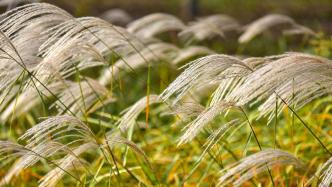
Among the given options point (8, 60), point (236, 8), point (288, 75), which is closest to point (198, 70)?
point (288, 75)

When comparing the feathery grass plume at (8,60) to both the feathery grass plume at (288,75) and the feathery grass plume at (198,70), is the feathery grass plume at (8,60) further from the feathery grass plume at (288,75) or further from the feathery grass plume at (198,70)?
the feathery grass plume at (288,75)

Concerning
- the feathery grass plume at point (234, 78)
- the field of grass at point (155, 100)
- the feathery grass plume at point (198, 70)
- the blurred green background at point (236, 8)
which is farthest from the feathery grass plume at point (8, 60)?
the blurred green background at point (236, 8)

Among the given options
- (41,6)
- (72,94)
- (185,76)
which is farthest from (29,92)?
(185,76)

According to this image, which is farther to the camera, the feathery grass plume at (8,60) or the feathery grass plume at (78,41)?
the feathery grass plume at (78,41)

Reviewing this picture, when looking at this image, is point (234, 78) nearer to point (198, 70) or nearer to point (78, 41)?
point (198, 70)

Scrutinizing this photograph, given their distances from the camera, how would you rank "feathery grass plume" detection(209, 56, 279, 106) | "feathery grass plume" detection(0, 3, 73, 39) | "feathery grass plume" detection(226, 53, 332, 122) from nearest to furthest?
"feathery grass plume" detection(226, 53, 332, 122) → "feathery grass plume" detection(209, 56, 279, 106) → "feathery grass plume" detection(0, 3, 73, 39)

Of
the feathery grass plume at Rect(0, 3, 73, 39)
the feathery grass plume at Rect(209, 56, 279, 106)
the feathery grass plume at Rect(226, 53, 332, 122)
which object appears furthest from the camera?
the feathery grass plume at Rect(0, 3, 73, 39)

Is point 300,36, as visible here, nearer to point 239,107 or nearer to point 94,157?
point 94,157

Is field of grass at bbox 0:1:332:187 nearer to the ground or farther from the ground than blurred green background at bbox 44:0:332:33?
farther from the ground

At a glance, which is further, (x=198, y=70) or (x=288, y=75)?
(x=198, y=70)

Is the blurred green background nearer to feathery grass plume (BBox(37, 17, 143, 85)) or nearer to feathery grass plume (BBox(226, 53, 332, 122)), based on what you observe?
feathery grass plume (BBox(37, 17, 143, 85))

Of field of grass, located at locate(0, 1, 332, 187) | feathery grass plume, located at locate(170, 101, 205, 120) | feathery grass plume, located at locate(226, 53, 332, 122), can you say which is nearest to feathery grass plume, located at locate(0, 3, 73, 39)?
field of grass, located at locate(0, 1, 332, 187)

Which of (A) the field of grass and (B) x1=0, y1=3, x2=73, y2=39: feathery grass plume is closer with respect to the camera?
(A) the field of grass

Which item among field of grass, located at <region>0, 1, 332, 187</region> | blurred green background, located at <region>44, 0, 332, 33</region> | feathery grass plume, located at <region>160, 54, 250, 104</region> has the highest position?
feathery grass plume, located at <region>160, 54, 250, 104</region>
